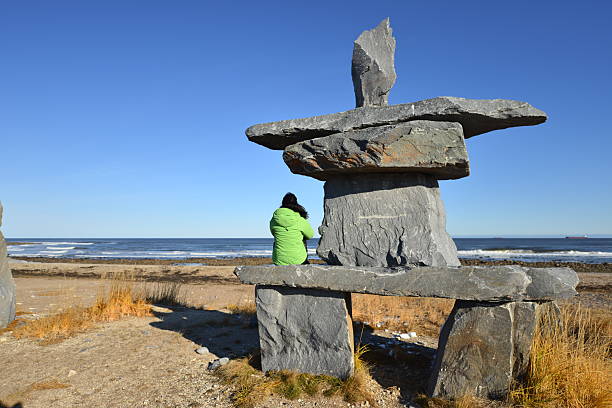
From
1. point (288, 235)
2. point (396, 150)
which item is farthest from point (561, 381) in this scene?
point (288, 235)

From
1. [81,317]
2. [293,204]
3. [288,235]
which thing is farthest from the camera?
[81,317]

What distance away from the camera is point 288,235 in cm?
498

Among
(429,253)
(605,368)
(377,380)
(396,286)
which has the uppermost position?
(429,253)

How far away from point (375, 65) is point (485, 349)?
331 cm

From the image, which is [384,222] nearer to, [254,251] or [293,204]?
[293,204]

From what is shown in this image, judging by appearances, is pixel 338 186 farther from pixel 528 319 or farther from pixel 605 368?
pixel 605 368

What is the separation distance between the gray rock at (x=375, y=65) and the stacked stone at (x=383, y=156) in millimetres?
12

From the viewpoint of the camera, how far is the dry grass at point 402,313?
6.89 m

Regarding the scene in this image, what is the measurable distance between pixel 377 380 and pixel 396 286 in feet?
4.02

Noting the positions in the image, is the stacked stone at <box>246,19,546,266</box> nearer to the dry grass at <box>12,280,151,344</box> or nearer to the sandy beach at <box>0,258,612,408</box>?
the sandy beach at <box>0,258,612,408</box>

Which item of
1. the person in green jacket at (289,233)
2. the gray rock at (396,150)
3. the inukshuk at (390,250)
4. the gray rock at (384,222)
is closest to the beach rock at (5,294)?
the inukshuk at (390,250)

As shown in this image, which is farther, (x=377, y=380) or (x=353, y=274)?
(x=377, y=380)

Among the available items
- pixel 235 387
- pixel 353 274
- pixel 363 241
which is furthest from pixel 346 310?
pixel 235 387

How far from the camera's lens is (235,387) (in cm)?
427
